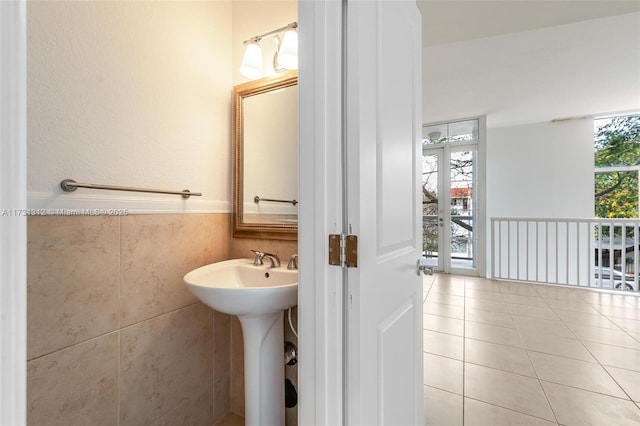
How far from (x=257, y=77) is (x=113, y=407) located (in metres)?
1.61

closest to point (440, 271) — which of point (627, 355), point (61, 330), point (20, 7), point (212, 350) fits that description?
point (627, 355)

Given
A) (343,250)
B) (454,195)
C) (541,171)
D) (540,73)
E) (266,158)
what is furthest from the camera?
(541,171)

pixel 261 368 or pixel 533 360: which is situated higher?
pixel 261 368

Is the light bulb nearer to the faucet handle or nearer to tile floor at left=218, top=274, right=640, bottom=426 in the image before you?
the faucet handle

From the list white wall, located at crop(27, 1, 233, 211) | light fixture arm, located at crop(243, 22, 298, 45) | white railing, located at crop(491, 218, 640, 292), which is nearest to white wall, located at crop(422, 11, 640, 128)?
light fixture arm, located at crop(243, 22, 298, 45)

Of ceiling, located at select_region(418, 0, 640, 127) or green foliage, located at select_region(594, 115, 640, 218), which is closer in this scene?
ceiling, located at select_region(418, 0, 640, 127)

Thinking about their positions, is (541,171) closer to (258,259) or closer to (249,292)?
(258,259)

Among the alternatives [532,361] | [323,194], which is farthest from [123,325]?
[532,361]

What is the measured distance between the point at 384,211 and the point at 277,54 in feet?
3.39

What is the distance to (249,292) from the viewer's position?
979mm

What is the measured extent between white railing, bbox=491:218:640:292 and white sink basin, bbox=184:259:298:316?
381 centimetres

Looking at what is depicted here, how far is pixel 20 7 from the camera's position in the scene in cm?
37

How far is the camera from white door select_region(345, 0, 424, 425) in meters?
0.75

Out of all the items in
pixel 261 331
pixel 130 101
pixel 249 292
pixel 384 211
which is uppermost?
pixel 130 101
